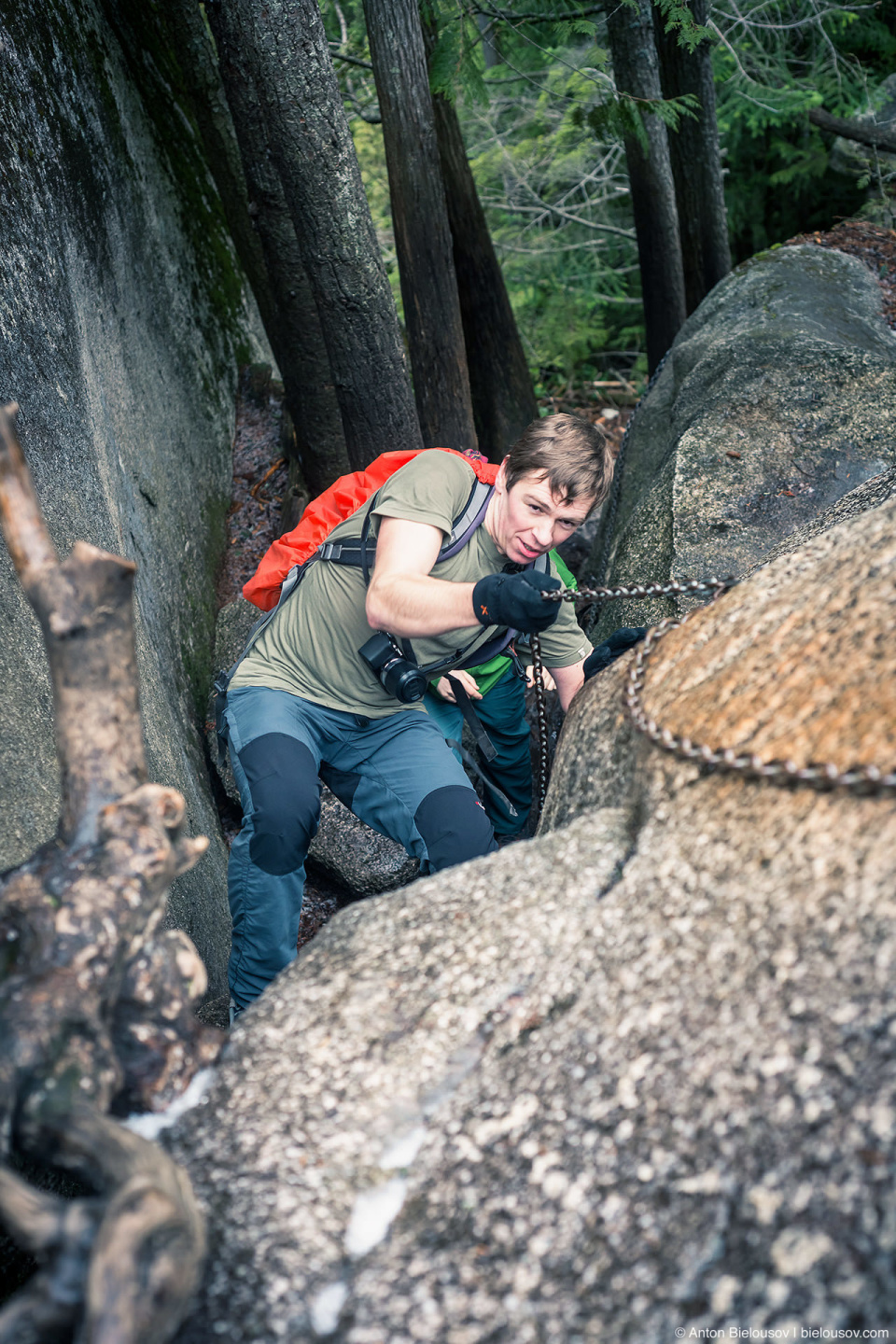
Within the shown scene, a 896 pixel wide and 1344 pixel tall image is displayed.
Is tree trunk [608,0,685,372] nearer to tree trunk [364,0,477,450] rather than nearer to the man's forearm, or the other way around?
tree trunk [364,0,477,450]

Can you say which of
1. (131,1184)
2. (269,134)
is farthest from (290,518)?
(131,1184)

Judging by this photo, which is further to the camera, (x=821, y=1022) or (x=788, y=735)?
(x=788, y=735)

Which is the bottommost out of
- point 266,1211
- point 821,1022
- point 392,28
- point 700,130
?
point 266,1211

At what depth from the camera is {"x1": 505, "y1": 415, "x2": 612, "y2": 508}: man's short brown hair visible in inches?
137

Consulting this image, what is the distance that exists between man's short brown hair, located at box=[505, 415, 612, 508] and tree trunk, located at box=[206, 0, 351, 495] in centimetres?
306

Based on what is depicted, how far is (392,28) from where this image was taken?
19.0 ft

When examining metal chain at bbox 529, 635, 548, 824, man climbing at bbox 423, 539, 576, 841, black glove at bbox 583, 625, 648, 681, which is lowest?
man climbing at bbox 423, 539, 576, 841

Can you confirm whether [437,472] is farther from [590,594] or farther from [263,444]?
[263,444]

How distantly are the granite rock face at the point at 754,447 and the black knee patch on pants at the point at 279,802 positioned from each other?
2324 mm

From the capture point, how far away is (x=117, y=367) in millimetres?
5203

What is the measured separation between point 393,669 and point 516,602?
68 centimetres

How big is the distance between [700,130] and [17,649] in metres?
8.47

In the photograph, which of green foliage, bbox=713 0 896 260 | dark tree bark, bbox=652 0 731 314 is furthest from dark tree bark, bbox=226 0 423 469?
green foliage, bbox=713 0 896 260

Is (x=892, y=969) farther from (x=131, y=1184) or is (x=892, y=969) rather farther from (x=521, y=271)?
(x=521, y=271)
